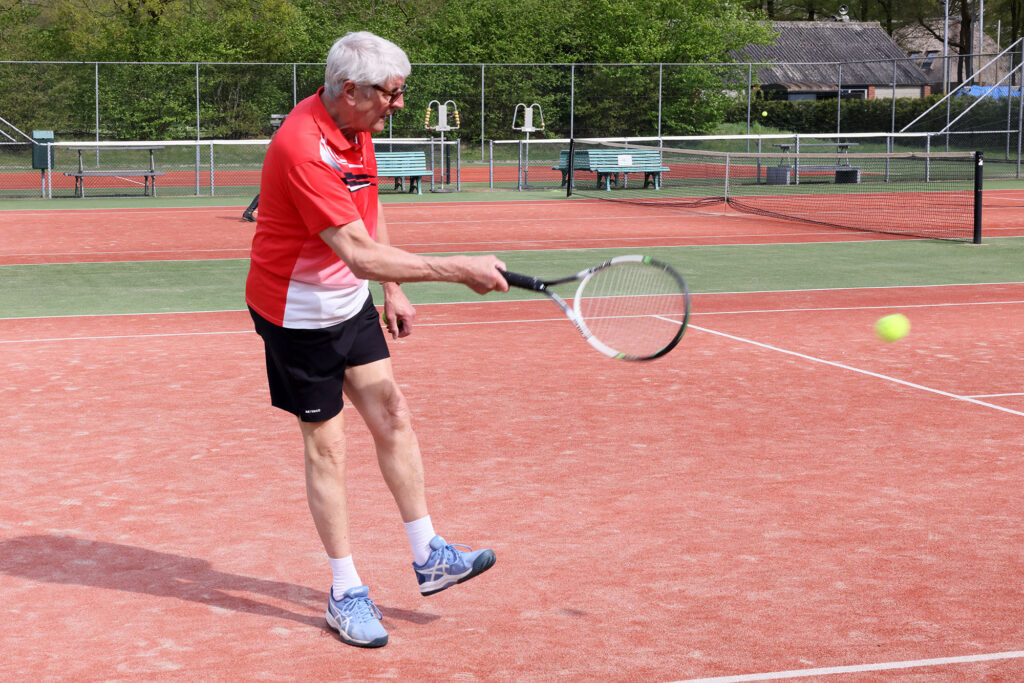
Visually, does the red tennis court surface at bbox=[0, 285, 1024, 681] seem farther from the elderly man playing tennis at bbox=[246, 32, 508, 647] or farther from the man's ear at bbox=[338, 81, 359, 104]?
the man's ear at bbox=[338, 81, 359, 104]

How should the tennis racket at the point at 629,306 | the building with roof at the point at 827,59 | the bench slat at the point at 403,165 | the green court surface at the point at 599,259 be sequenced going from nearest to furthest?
the tennis racket at the point at 629,306
the green court surface at the point at 599,259
the bench slat at the point at 403,165
the building with roof at the point at 827,59

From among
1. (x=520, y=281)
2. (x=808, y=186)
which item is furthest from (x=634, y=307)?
(x=808, y=186)

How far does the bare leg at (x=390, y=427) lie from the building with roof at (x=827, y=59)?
52.4 metres

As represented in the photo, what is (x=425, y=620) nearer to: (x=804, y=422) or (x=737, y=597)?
(x=737, y=597)

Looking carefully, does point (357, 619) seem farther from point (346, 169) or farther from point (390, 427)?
point (346, 169)

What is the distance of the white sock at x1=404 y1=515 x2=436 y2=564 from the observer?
409 centimetres

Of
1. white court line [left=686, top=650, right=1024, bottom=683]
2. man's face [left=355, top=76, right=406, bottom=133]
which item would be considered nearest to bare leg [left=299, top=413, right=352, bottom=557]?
man's face [left=355, top=76, right=406, bottom=133]

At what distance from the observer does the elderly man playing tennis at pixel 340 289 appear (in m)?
3.64

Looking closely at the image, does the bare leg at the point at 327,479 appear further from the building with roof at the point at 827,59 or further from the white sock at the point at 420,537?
the building with roof at the point at 827,59

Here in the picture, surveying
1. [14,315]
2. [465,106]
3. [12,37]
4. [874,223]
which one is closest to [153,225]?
[14,315]

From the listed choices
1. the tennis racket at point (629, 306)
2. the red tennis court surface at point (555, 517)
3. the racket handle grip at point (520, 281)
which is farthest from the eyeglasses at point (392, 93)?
the red tennis court surface at point (555, 517)

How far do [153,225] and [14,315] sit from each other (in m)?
8.44

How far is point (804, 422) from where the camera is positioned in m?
6.53

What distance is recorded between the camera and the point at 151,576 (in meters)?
4.33
